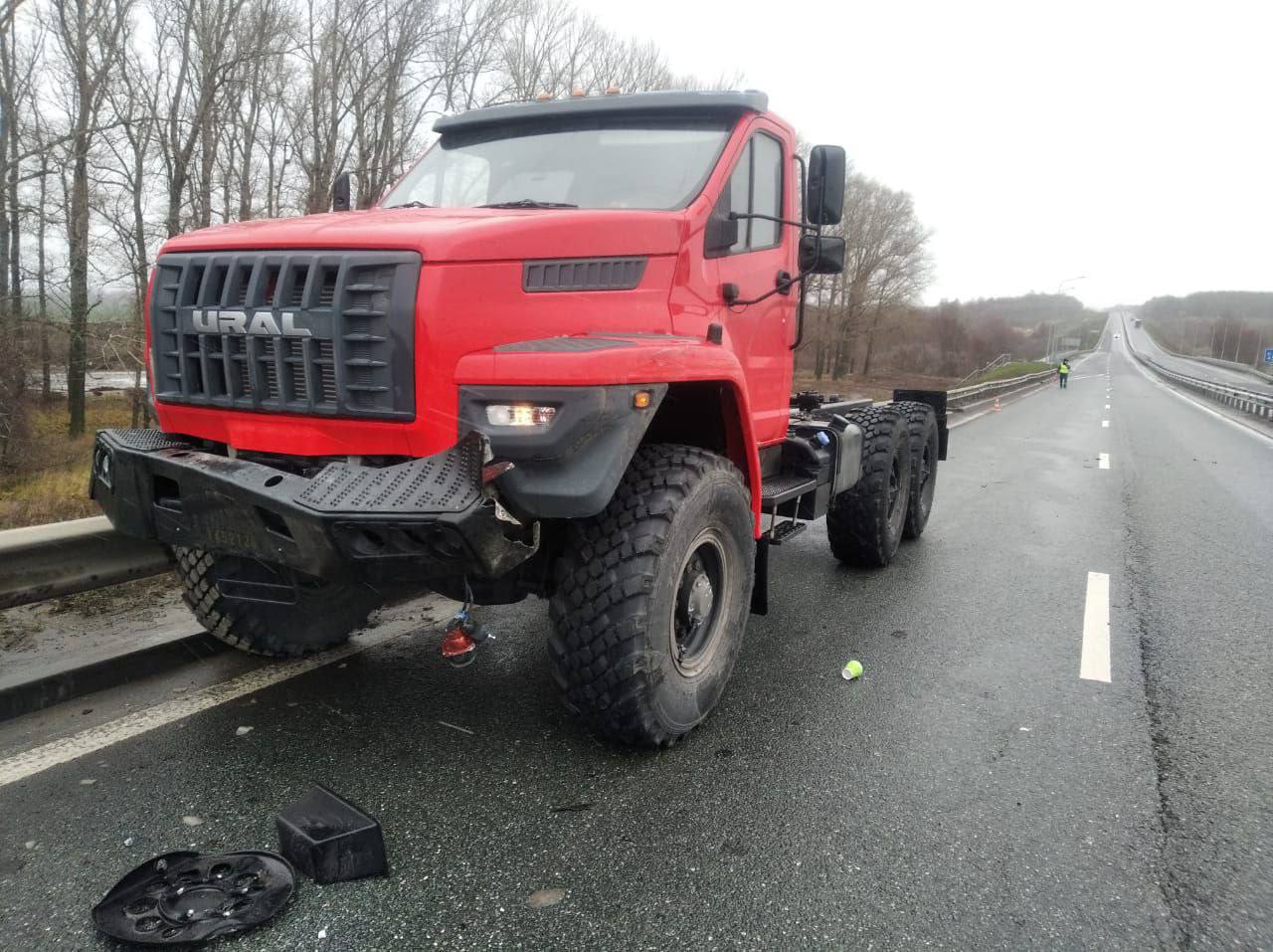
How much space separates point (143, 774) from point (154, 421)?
1418mm

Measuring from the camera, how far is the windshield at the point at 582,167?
3.64m

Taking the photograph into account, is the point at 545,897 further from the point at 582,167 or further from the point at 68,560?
the point at 582,167

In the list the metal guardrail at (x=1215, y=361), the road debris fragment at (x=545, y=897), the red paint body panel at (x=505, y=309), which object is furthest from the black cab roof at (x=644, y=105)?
the metal guardrail at (x=1215, y=361)

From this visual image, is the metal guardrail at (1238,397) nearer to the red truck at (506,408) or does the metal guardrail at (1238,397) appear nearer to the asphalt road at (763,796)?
the asphalt road at (763,796)

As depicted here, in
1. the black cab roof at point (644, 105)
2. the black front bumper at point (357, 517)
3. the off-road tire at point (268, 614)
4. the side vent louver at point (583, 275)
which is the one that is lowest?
the off-road tire at point (268, 614)

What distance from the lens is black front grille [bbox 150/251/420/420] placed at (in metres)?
2.68

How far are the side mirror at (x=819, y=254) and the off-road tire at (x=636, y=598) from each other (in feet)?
5.49

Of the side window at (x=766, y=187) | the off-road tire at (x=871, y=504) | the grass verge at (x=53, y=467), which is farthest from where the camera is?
the grass verge at (x=53, y=467)

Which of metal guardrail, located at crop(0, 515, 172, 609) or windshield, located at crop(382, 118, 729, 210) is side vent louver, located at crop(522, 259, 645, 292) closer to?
windshield, located at crop(382, 118, 729, 210)

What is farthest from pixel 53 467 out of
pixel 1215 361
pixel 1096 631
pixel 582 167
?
pixel 1215 361

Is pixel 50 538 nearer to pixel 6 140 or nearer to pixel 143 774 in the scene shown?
pixel 143 774

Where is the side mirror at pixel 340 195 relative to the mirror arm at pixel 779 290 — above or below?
above

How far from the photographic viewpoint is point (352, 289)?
8.84 ft

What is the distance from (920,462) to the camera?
22.6 feet
